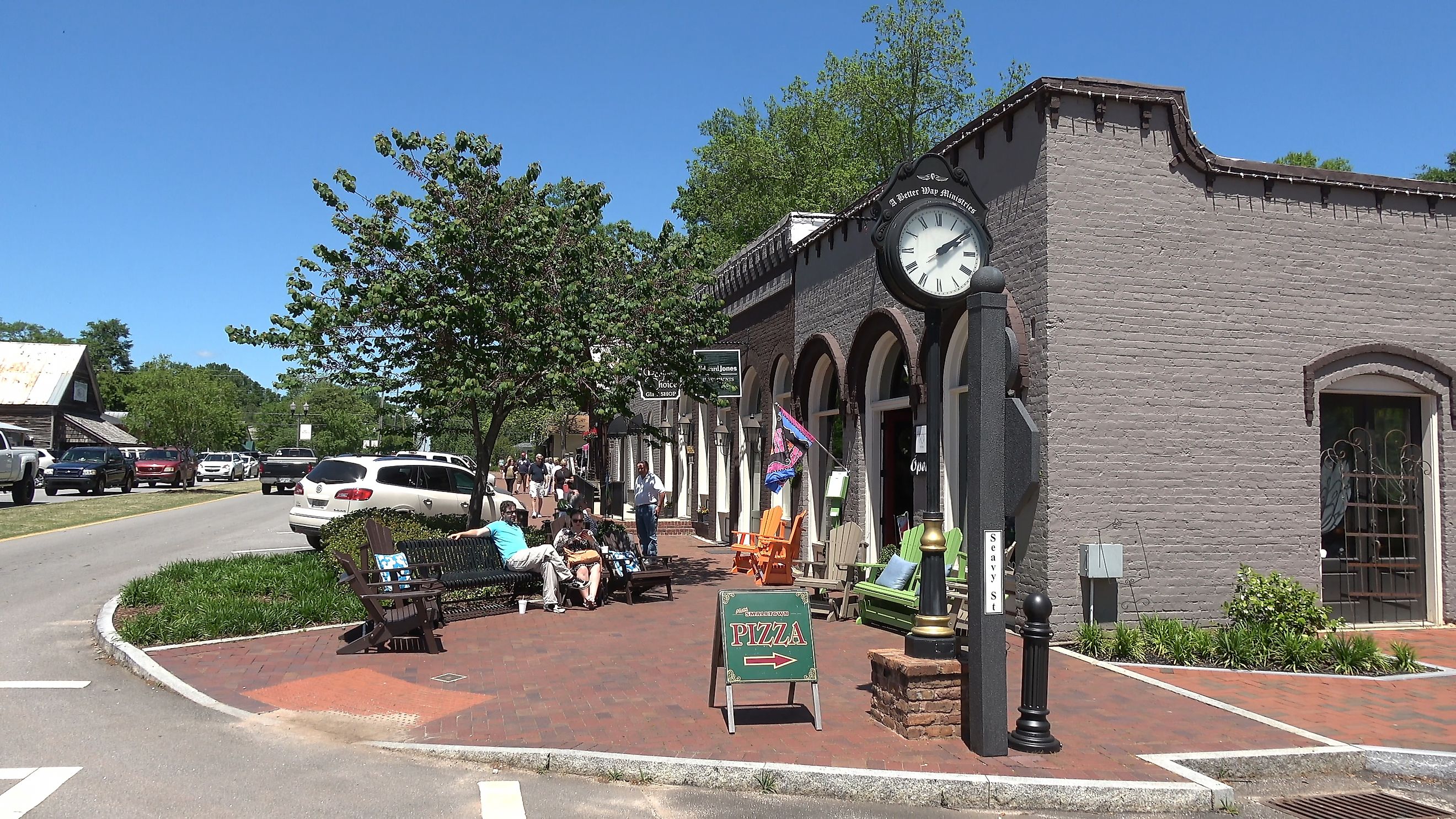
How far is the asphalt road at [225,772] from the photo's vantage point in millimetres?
5363

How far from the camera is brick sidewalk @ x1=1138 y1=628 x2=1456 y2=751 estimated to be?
22.3 ft

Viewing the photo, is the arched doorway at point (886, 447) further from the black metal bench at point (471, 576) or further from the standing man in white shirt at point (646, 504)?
the black metal bench at point (471, 576)

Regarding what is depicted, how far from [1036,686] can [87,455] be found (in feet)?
129

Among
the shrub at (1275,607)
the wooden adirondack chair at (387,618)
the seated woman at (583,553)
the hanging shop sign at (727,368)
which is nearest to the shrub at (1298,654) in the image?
the shrub at (1275,607)

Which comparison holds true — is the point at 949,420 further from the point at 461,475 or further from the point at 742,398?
the point at 461,475

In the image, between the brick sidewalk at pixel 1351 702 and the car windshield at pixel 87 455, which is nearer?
the brick sidewalk at pixel 1351 702

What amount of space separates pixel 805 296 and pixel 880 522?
4.31 meters

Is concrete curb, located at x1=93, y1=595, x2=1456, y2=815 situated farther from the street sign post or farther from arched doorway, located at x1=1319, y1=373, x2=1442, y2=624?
arched doorway, located at x1=1319, y1=373, x2=1442, y2=624

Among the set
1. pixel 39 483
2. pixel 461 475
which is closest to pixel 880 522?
pixel 461 475

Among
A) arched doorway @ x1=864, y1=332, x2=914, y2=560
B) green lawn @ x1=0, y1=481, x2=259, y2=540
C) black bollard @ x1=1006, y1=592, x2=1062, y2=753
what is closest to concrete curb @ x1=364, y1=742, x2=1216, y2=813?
black bollard @ x1=1006, y1=592, x2=1062, y2=753

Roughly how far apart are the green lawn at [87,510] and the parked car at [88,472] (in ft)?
2.09

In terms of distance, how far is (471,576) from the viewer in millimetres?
11438

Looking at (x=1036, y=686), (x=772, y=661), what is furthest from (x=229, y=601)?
(x=1036, y=686)

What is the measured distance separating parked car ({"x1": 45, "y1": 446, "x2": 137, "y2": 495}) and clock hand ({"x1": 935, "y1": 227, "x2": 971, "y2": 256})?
3735 cm
